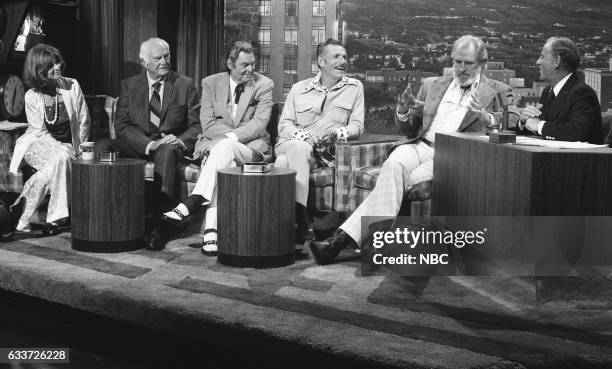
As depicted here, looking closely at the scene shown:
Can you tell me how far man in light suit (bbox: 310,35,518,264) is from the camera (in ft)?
14.6

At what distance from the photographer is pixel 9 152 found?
574 centimetres

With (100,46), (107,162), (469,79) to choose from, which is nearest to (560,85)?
(469,79)

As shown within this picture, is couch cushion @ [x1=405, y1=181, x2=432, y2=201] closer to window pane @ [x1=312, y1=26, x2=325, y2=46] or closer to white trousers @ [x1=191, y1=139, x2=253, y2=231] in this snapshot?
white trousers @ [x1=191, y1=139, x2=253, y2=231]

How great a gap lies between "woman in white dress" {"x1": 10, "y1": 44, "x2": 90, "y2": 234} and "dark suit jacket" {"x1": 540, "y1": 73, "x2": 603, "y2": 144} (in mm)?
2997

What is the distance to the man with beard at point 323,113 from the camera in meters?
5.09

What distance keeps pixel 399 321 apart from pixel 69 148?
297 centimetres

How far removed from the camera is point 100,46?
7086 mm

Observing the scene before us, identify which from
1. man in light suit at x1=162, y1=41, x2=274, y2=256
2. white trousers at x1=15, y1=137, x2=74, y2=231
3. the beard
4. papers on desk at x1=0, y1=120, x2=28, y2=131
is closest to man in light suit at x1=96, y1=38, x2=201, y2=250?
man in light suit at x1=162, y1=41, x2=274, y2=256

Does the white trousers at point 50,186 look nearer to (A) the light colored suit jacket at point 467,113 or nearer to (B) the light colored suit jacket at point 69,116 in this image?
(B) the light colored suit jacket at point 69,116

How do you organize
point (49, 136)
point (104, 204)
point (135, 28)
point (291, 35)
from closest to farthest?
point (104, 204) → point (49, 136) → point (291, 35) → point (135, 28)

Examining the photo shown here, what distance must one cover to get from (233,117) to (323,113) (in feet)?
1.97

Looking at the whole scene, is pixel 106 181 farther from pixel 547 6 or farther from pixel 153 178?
pixel 547 6

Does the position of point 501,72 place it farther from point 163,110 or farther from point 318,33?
point 163,110

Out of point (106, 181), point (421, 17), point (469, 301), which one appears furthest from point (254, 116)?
point (469, 301)
